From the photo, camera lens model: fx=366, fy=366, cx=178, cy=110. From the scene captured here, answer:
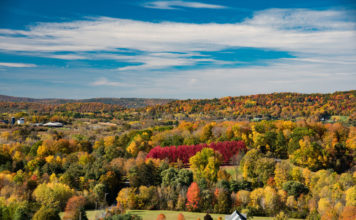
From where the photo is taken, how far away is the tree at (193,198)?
51.1 meters

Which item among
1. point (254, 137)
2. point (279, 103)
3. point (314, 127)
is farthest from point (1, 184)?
point (279, 103)

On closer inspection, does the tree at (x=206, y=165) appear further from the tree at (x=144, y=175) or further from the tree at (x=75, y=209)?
the tree at (x=75, y=209)

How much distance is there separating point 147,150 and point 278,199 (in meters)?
41.5

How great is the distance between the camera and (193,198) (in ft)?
169

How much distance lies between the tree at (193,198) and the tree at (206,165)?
7.27 metres

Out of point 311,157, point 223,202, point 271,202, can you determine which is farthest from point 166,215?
point 311,157

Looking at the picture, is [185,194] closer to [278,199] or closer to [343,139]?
[278,199]

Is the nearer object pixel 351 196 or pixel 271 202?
pixel 351 196

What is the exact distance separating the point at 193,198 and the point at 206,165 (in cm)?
1420

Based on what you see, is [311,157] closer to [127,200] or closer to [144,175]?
[144,175]

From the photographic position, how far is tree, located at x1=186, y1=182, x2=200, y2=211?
5109 centimetres

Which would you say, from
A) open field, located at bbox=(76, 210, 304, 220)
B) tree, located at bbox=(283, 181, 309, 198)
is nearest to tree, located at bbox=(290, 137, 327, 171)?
tree, located at bbox=(283, 181, 309, 198)

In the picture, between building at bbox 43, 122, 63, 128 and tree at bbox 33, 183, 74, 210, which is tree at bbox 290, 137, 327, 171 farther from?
building at bbox 43, 122, 63, 128

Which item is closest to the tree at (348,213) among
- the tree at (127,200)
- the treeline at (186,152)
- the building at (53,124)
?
the tree at (127,200)
